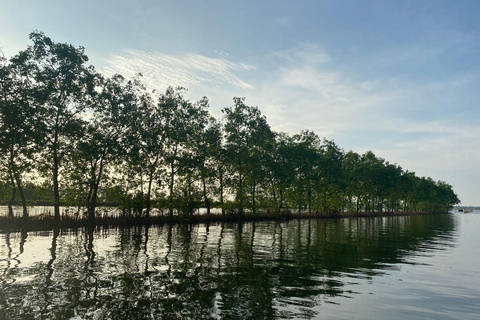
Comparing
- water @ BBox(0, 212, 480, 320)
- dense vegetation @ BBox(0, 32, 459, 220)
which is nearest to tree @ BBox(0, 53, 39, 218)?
dense vegetation @ BBox(0, 32, 459, 220)

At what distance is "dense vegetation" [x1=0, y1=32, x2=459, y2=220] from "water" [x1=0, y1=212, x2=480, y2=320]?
1781cm

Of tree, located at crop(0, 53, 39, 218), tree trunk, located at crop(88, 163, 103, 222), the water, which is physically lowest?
the water

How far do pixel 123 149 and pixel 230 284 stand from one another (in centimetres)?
3303

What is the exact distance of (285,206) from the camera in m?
80.8

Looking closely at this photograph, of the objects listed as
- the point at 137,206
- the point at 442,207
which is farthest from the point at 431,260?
the point at 442,207

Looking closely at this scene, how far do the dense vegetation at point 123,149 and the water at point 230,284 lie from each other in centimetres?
1781

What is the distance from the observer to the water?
9.83 m

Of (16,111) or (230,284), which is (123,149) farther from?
(230,284)

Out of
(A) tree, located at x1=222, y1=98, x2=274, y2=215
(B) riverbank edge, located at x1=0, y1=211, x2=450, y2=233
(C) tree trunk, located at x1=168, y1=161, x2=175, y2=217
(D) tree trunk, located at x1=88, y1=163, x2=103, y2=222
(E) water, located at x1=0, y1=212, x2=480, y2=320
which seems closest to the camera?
(E) water, located at x1=0, y1=212, x2=480, y2=320

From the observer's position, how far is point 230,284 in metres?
12.7

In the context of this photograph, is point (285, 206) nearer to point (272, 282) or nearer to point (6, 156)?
point (6, 156)

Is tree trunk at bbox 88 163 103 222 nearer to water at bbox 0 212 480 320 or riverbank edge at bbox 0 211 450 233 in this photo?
riverbank edge at bbox 0 211 450 233

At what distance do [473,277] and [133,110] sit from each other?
39.3 meters

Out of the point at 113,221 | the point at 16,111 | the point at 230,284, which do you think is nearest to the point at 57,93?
the point at 16,111
